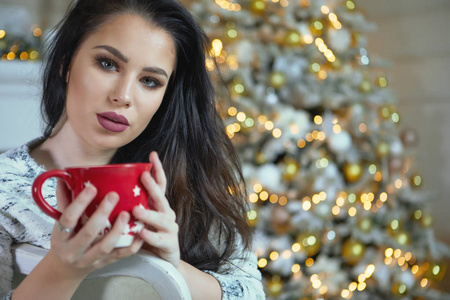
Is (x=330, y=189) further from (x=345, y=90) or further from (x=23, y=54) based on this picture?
(x=23, y=54)

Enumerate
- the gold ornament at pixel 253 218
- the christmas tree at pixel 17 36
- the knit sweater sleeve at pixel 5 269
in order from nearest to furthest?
the knit sweater sleeve at pixel 5 269
the gold ornament at pixel 253 218
the christmas tree at pixel 17 36

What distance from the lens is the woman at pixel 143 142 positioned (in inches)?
37.9

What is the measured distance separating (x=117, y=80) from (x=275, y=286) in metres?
1.74

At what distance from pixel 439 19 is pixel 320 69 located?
1151 millimetres

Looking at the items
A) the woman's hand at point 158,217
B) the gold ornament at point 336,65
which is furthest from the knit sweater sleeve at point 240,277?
the gold ornament at point 336,65

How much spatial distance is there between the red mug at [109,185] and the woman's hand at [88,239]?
0.01m

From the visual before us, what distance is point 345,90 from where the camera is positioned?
2680 millimetres

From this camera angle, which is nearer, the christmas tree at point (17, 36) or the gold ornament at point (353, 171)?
the gold ornament at point (353, 171)

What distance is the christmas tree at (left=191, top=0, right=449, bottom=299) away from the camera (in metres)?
2.58

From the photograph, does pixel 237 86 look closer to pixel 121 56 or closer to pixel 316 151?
pixel 316 151

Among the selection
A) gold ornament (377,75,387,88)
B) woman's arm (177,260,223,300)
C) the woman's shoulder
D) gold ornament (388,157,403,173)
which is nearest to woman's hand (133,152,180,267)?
woman's arm (177,260,223,300)

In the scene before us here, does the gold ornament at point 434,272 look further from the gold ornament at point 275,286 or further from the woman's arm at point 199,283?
the woman's arm at point 199,283

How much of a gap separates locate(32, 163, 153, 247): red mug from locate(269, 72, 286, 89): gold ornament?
75.3 inches

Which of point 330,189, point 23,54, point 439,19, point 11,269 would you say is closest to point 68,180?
point 11,269
